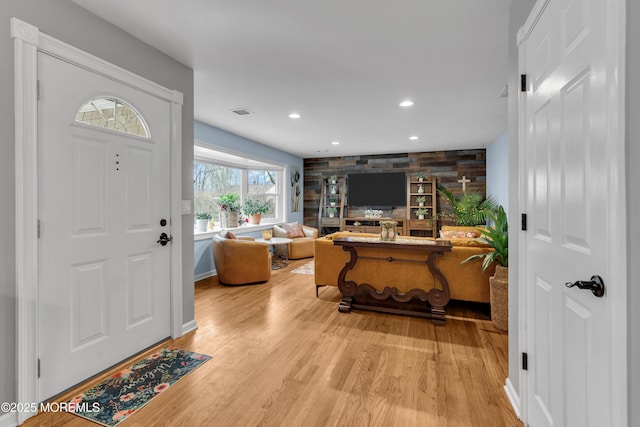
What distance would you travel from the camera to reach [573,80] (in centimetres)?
112

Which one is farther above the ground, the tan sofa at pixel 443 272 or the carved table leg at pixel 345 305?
the tan sofa at pixel 443 272

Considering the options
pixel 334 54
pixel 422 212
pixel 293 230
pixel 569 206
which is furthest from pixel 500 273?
pixel 293 230

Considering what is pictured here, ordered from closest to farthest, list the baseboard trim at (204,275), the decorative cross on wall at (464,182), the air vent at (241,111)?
the air vent at (241,111)
the baseboard trim at (204,275)
the decorative cross on wall at (464,182)

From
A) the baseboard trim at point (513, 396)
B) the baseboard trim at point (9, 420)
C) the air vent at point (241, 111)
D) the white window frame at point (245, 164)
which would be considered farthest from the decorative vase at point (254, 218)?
the baseboard trim at point (513, 396)

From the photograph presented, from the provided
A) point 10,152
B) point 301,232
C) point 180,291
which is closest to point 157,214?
point 180,291

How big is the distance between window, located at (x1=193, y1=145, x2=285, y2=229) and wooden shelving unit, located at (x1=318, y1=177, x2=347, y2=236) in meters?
1.17

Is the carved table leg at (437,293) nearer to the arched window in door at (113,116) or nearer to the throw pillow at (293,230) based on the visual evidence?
the arched window in door at (113,116)

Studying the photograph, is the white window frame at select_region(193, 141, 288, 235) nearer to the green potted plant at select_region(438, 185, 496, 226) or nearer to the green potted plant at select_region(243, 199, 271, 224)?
the green potted plant at select_region(243, 199, 271, 224)

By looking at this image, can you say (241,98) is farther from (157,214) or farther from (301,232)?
(301,232)

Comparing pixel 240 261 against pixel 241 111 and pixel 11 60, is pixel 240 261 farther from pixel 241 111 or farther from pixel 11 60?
pixel 11 60

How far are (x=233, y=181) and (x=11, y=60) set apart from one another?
4465 millimetres

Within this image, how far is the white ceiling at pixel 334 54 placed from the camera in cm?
197

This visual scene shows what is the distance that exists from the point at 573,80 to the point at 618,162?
430mm

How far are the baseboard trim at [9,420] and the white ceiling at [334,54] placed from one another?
2399mm
